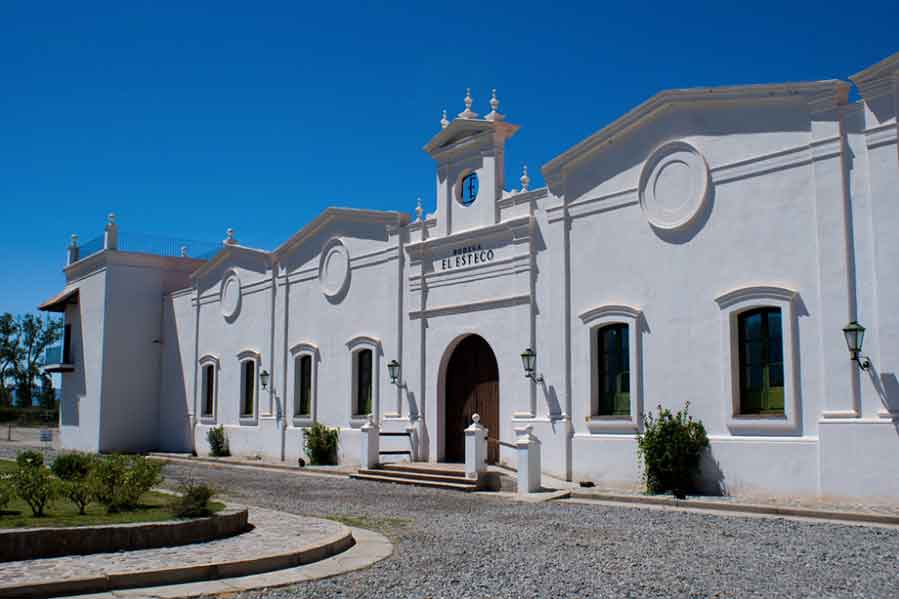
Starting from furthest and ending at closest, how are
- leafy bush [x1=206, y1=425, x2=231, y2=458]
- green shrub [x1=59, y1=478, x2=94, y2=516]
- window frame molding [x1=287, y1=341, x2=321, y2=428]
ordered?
1. leafy bush [x1=206, y1=425, x2=231, y2=458]
2. window frame molding [x1=287, y1=341, x2=321, y2=428]
3. green shrub [x1=59, y1=478, x2=94, y2=516]

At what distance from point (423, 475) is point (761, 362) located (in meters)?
7.20

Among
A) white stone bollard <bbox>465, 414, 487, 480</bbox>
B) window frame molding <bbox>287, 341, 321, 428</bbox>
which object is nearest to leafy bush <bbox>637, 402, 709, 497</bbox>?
white stone bollard <bbox>465, 414, 487, 480</bbox>

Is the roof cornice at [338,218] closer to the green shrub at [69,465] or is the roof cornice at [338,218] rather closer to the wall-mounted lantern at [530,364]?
the wall-mounted lantern at [530,364]

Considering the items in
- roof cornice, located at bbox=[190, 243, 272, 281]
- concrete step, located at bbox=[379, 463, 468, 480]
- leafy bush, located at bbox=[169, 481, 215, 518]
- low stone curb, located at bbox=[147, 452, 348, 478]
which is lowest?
low stone curb, located at bbox=[147, 452, 348, 478]

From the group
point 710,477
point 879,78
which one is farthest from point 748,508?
point 879,78

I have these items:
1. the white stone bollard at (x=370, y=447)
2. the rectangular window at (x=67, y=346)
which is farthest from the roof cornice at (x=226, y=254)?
the white stone bollard at (x=370, y=447)

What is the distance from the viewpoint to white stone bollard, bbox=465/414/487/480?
16812mm

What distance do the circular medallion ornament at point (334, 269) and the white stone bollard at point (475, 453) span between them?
7.82 meters

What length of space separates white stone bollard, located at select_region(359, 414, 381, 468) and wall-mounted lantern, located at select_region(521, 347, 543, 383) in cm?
414

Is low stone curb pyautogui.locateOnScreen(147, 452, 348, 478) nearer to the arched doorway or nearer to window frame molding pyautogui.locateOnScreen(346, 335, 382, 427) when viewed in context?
window frame molding pyautogui.locateOnScreen(346, 335, 382, 427)

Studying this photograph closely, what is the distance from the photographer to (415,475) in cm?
1850

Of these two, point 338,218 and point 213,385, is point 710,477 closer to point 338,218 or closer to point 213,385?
point 338,218

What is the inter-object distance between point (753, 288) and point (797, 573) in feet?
22.6

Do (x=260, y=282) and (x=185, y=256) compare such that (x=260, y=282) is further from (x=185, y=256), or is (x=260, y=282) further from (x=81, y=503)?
(x=81, y=503)
